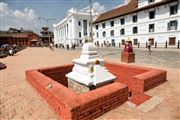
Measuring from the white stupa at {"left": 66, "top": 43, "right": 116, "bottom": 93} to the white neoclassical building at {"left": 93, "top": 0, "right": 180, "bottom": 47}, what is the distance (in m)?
24.6

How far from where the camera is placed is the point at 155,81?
17.8ft

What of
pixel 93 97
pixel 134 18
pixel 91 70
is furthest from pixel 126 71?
pixel 134 18

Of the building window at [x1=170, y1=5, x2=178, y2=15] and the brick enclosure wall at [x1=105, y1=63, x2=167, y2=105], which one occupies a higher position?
the building window at [x1=170, y1=5, x2=178, y2=15]

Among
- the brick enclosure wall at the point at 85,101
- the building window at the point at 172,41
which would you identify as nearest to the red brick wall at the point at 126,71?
the brick enclosure wall at the point at 85,101

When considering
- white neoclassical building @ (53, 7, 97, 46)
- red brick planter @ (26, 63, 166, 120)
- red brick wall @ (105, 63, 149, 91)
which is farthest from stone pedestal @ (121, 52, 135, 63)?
white neoclassical building @ (53, 7, 97, 46)

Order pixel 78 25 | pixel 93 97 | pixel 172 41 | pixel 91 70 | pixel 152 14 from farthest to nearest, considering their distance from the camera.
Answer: pixel 78 25 → pixel 152 14 → pixel 172 41 → pixel 91 70 → pixel 93 97

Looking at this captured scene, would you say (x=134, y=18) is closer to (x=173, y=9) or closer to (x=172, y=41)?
(x=173, y=9)

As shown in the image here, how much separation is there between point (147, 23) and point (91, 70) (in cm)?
2977

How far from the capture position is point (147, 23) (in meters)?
31.6

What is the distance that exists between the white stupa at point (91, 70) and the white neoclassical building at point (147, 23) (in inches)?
967

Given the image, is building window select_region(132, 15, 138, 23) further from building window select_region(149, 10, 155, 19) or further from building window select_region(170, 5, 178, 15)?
building window select_region(170, 5, 178, 15)

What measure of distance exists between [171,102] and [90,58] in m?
2.95

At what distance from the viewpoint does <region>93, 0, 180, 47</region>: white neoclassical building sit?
88.4 feet

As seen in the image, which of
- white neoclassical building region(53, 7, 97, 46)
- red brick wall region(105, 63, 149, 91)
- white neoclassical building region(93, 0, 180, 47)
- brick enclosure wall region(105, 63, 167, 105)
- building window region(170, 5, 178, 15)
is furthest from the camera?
white neoclassical building region(53, 7, 97, 46)
